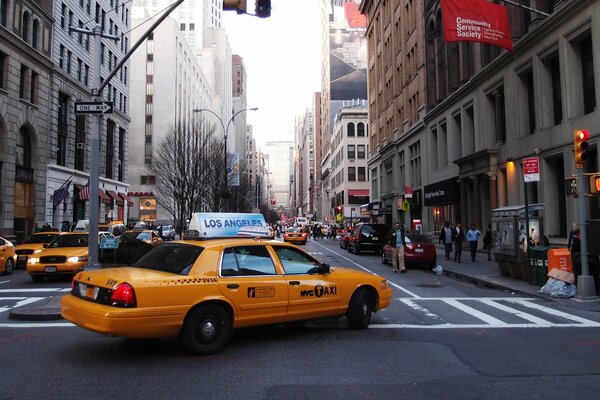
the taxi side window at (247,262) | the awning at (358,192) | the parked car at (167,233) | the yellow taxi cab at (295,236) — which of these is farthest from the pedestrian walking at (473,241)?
the awning at (358,192)

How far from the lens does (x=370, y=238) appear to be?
28172 millimetres

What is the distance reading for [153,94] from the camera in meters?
74.9

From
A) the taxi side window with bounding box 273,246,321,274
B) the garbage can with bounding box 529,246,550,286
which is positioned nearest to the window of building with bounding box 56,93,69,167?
the garbage can with bounding box 529,246,550,286

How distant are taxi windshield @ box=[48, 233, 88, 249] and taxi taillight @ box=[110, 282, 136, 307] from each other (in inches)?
459

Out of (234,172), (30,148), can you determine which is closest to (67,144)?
(30,148)

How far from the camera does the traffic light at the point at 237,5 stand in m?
9.13

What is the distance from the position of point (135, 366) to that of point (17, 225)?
33218 mm

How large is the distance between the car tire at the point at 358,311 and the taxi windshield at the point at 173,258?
2781mm

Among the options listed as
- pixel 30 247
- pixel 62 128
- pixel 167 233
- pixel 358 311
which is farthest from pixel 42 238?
pixel 167 233

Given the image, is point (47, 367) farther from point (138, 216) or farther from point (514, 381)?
point (138, 216)

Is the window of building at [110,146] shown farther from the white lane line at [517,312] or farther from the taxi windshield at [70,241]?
the white lane line at [517,312]

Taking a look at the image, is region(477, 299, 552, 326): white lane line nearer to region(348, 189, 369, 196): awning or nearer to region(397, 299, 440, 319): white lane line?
region(397, 299, 440, 319): white lane line

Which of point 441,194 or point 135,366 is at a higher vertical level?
point 441,194

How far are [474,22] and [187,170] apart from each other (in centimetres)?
1761
